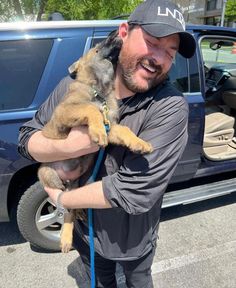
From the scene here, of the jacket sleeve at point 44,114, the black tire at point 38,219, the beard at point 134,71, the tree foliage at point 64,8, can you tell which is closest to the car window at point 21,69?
the black tire at point 38,219

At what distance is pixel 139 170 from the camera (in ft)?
4.69

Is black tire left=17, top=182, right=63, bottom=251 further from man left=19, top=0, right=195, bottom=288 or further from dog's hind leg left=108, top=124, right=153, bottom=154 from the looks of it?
dog's hind leg left=108, top=124, right=153, bottom=154

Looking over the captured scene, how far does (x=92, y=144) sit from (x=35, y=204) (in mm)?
1615

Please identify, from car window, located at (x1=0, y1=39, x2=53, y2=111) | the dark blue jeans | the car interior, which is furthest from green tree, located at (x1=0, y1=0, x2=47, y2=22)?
the dark blue jeans

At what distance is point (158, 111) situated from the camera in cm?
149

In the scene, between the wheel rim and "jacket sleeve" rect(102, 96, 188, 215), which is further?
the wheel rim

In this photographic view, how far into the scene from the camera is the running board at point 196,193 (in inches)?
129

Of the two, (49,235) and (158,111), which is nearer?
(158,111)

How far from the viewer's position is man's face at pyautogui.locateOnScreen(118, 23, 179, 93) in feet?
4.83

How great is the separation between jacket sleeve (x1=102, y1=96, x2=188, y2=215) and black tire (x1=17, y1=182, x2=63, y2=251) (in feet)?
5.16

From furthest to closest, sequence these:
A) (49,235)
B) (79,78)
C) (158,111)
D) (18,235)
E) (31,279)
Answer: (18,235), (49,235), (31,279), (79,78), (158,111)

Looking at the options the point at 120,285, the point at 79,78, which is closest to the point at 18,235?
the point at 120,285

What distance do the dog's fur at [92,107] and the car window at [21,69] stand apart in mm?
956

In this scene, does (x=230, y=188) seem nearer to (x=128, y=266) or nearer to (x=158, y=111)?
(x=128, y=266)
